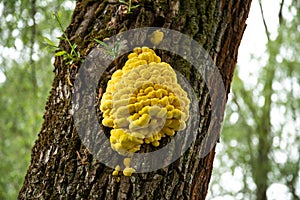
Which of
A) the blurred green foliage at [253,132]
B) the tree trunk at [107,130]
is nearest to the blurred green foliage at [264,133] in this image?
the blurred green foliage at [253,132]

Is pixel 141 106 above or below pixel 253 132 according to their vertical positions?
below

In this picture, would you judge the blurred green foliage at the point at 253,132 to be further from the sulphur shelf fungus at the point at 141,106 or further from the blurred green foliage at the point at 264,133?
the sulphur shelf fungus at the point at 141,106

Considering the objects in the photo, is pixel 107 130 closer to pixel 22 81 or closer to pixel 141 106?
pixel 141 106

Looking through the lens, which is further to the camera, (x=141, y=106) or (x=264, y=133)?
(x=264, y=133)

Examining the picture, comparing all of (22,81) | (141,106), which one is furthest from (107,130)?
(22,81)

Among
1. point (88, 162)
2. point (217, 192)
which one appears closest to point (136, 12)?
point (88, 162)
